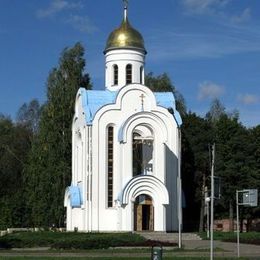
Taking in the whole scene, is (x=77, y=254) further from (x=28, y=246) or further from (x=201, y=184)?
(x=201, y=184)

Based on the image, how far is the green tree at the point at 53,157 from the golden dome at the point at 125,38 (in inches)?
355

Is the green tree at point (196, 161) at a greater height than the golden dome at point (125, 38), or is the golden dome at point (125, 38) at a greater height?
the golden dome at point (125, 38)

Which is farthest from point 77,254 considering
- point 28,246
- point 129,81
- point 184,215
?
point 184,215

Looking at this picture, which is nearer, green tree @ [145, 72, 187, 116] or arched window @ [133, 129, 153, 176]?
arched window @ [133, 129, 153, 176]

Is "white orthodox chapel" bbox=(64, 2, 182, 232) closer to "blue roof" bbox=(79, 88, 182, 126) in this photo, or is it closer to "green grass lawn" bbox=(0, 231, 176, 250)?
"blue roof" bbox=(79, 88, 182, 126)

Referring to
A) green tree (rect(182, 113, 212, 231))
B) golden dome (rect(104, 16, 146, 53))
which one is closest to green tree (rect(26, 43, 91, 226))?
golden dome (rect(104, 16, 146, 53))

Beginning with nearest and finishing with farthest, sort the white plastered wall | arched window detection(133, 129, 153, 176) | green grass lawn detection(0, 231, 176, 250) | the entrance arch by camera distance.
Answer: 1. green grass lawn detection(0, 231, 176, 250)
2. the entrance arch
3. the white plastered wall
4. arched window detection(133, 129, 153, 176)

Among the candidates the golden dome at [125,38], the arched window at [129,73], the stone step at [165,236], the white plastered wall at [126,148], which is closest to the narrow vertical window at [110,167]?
the white plastered wall at [126,148]

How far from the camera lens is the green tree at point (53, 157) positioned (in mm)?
59469

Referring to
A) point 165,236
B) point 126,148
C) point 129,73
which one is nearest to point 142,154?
point 126,148

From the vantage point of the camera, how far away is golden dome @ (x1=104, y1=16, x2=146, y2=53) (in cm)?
5450

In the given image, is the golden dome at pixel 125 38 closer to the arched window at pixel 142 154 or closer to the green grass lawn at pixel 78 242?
the arched window at pixel 142 154

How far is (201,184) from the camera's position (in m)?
60.8

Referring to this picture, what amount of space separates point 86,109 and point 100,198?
6.96m
